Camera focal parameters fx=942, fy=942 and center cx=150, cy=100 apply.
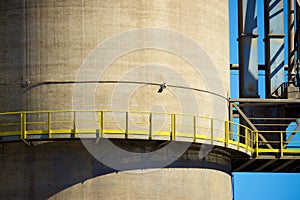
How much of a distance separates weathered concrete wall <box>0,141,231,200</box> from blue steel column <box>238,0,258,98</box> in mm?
6992

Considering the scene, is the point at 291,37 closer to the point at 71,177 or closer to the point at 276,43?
the point at 276,43

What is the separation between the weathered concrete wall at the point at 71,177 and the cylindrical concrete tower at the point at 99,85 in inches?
1.3

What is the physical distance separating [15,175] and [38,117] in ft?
6.75

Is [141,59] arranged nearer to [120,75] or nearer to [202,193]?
[120,75]

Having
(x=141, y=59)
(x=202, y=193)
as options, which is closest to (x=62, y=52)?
(x=141, y=59)

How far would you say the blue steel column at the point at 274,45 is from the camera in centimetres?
3838

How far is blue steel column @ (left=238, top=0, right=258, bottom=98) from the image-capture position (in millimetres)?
37500

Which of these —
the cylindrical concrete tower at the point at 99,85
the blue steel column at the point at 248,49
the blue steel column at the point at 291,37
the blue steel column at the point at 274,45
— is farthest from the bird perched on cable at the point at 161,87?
the blue steel column at the point at 291,37

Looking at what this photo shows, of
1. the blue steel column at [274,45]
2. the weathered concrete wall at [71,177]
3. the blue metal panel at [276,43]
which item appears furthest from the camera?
the blue metal panel at [276,43]

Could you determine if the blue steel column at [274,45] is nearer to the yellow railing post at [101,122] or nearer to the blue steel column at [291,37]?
the blue steel column at [291,37]

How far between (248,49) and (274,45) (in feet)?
4.81

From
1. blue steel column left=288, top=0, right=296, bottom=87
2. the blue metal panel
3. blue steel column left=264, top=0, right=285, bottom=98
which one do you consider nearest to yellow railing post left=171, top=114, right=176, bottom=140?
blue steel column left=264, top=0, right=285, bottom=98

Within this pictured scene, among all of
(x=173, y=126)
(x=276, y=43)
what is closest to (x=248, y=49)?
(x=276, y=43)

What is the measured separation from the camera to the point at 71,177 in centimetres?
3061
